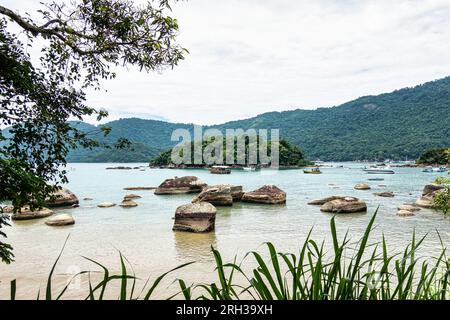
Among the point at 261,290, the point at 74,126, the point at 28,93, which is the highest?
the point at 28,93

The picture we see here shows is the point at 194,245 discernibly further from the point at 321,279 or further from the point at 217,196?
the point at 217,196

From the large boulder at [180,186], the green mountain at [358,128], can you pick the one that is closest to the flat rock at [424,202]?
the large boulder at [180,186]

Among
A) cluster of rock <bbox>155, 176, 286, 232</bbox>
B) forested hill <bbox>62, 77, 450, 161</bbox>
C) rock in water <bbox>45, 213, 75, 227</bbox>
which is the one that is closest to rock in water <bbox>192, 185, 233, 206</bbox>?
cluster of rock <bbox>155, 176, 286, 232</bbox>

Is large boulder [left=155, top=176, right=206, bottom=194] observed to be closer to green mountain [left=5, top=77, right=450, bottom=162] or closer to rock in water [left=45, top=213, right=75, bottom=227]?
rock in water [left=45, top=213, right=75, bottom=227]

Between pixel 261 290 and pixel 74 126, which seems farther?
pixel 74 126

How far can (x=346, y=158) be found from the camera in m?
126

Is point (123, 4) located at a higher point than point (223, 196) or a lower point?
higher

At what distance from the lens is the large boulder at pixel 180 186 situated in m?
29.2

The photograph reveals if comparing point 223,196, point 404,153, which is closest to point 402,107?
point 404,153

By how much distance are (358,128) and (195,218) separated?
137521 mm

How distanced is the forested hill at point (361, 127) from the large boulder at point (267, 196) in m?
87.1

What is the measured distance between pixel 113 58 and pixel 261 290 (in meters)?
4.62

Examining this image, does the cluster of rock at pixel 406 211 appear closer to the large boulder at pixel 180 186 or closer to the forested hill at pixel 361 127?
the large boulder at pixel 180 186
